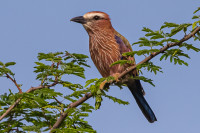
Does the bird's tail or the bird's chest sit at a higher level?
the bird's chest

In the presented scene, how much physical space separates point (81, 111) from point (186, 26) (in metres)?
1.88

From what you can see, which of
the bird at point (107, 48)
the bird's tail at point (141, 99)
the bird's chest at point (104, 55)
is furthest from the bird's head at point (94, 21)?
the bird's tail at point (141, 99)

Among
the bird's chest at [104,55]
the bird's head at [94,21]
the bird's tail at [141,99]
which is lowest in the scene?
the bird's tail at [141,99]

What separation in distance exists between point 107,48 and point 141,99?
142cm

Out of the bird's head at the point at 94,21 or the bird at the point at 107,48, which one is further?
the bird's head at the point at 94,21

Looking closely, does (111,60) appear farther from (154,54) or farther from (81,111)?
(154,54)

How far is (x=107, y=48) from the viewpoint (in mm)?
6879

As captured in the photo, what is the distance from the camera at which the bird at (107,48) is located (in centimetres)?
680

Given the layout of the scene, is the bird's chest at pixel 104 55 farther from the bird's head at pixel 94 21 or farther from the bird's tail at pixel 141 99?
the bird's tail at pixel 141 99

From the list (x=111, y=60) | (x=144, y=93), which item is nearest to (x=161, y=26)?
(x=111, y=60)

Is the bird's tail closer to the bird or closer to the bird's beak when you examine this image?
the bird

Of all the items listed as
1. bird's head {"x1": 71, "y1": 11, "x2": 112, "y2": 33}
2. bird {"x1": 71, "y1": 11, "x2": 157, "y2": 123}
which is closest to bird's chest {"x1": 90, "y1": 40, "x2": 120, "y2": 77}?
bird {"x1": 71, "y1": 11, "x2": 157, "y2": 123}

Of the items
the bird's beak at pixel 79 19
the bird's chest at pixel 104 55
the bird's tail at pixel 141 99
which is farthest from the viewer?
the bird's beak at pixel 79 19

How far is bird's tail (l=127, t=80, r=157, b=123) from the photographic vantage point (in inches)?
283
